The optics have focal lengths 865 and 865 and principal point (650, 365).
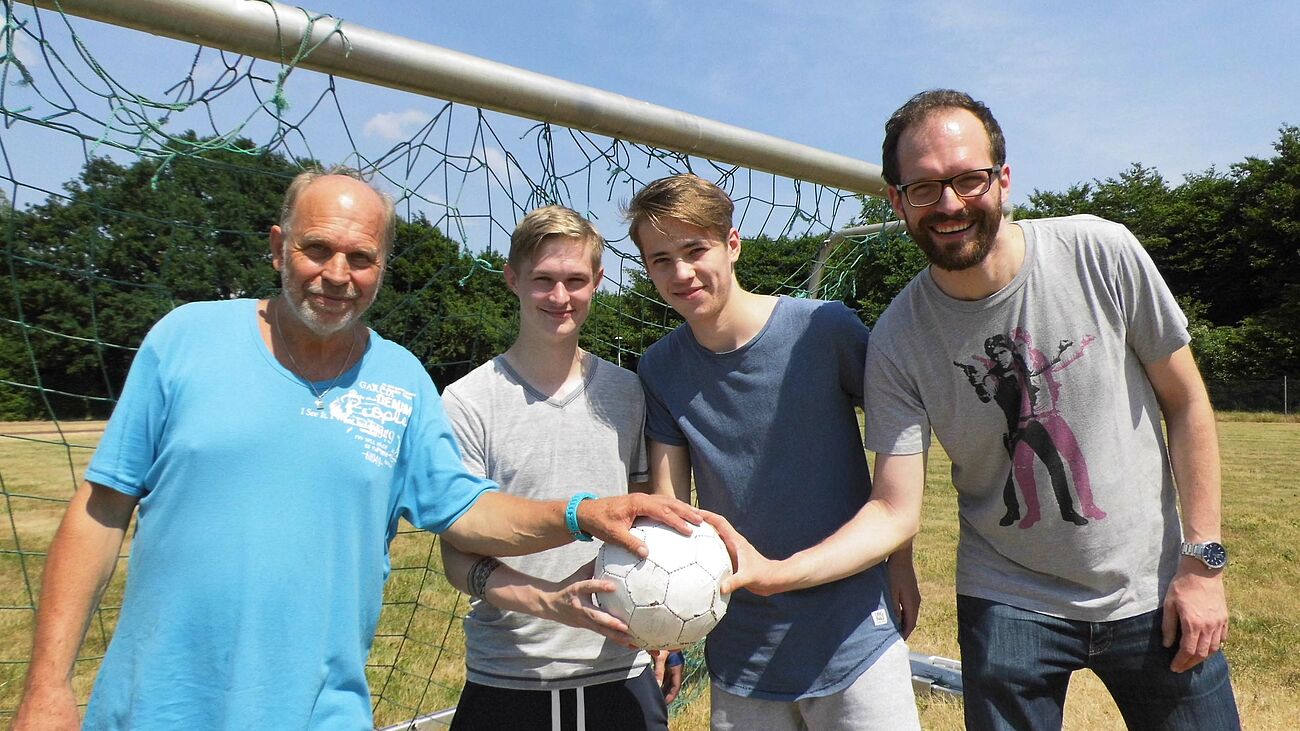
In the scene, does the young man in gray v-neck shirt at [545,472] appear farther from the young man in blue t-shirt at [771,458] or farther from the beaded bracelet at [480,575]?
the young man in blue t-shirt at [771,458]

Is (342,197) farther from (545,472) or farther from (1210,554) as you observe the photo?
(1210,554)

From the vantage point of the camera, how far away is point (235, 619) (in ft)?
5.65

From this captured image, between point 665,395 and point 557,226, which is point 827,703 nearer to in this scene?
point 665,395

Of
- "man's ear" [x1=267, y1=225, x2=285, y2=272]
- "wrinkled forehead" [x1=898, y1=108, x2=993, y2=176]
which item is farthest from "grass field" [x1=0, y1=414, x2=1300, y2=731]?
"wrinkled forehead" [x1=898, y1=108, x2=993, y2=176]

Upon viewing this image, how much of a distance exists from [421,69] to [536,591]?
152 centimetres

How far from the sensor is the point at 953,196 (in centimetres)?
214

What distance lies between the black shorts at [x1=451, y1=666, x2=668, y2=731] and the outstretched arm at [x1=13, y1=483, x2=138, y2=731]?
919 millimetres

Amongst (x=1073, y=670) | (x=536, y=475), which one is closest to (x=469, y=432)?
(x=536, y=475)

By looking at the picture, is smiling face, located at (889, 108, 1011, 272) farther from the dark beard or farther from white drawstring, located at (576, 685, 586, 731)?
white drawstring, located at (576, 685, 586, 731)

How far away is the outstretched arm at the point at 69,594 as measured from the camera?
5.33 ft

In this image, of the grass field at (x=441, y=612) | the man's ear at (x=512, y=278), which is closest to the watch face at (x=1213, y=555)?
the man's ear at (x=512, y=278)

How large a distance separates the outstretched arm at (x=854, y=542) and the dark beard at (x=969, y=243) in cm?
53

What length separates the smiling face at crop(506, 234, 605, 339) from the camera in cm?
236

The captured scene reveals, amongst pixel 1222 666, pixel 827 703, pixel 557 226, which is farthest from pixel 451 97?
pixel 1222 666
